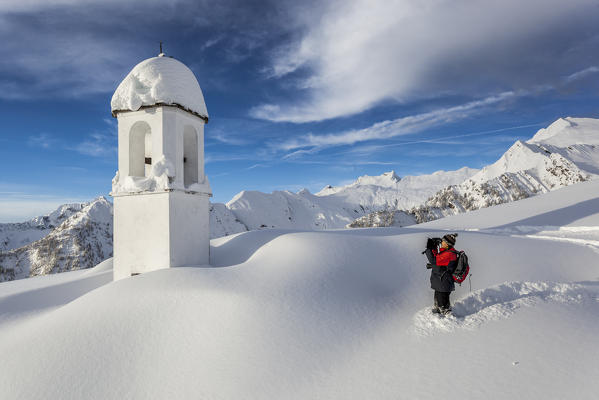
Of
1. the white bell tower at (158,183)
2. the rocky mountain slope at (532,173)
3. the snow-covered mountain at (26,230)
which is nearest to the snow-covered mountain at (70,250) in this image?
the white bell tower at (158,183)

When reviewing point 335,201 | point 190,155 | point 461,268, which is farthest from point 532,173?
→ point 461,268

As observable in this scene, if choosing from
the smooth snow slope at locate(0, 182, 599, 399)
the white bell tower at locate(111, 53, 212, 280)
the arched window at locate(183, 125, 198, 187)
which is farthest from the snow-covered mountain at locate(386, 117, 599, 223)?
the smooth snow slope at locate(0, 182, 599, 399)

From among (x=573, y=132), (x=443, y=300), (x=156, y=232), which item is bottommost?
(x=443, y=300)

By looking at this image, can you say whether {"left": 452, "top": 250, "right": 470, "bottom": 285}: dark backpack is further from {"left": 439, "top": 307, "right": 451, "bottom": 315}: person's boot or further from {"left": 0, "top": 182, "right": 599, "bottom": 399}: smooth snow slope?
{"left": 0, "top": 182, "right": 599, "bottom": 399}: smooth snow slope

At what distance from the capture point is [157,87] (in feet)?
31.9

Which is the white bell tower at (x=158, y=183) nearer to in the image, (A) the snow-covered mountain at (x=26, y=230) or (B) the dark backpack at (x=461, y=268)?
(B) the dark backpack at (x=461, y=268)

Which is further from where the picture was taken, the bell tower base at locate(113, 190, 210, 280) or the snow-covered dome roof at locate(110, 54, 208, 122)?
the snow-covered dome roof at locate(110, 54, 208, 122)

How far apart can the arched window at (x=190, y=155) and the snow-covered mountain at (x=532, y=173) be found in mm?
57255

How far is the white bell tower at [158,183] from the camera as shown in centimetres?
959

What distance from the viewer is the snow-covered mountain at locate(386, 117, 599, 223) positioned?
72250 mm

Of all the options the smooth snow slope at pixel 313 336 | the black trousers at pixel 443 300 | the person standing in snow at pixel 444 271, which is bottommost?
the smooth snow slope at pixel 313 336

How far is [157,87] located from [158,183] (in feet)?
10.3

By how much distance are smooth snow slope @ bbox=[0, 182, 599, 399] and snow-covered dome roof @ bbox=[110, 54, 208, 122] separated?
5618 mm

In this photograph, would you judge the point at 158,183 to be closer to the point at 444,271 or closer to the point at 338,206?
the point at 444,271
